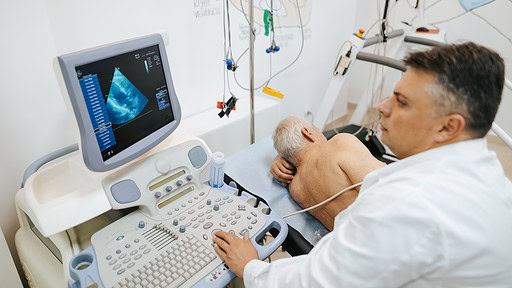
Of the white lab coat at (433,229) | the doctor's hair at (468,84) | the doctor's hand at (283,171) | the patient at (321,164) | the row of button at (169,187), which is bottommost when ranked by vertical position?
the doctor's hand at (283,171)

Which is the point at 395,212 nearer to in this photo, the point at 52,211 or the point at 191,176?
the point at 191,176

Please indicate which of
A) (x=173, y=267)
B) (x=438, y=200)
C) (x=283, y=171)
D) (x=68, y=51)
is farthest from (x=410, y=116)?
(x=68, y=51)

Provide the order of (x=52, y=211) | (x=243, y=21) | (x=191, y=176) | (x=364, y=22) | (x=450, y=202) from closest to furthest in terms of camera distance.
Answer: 1. (x=450, y=202)
2. (x=52, y=211)
3. (x=191, y=176)
4. (x=243, y=21)
5. (x=364, y=22)

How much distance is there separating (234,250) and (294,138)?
0.73 meters

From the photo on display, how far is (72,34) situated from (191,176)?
0.78 metres

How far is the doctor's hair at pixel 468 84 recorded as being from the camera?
27.3 inches

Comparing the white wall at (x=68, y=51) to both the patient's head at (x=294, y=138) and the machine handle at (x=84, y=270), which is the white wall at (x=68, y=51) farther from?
the machine handle at (x=84, y=270)

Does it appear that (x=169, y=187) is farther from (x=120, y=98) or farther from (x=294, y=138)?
(x=294, y=138)

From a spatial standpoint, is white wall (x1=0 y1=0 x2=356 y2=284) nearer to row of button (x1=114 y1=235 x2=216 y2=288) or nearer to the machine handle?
the machine handle

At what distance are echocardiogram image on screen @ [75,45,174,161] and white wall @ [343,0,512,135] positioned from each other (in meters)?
2.10

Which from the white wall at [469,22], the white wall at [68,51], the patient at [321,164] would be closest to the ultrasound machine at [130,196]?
the white wall at [68,51]

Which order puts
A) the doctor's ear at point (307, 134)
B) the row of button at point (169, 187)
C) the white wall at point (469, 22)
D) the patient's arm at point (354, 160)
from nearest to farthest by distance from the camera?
the row of button at point (169, 187) < the patient's arm at point (354, 160) < the doctor's ear at point (307, 134) < the white wall at point (469, 22)

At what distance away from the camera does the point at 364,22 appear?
3.30m

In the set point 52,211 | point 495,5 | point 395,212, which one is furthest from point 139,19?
point 495,5
